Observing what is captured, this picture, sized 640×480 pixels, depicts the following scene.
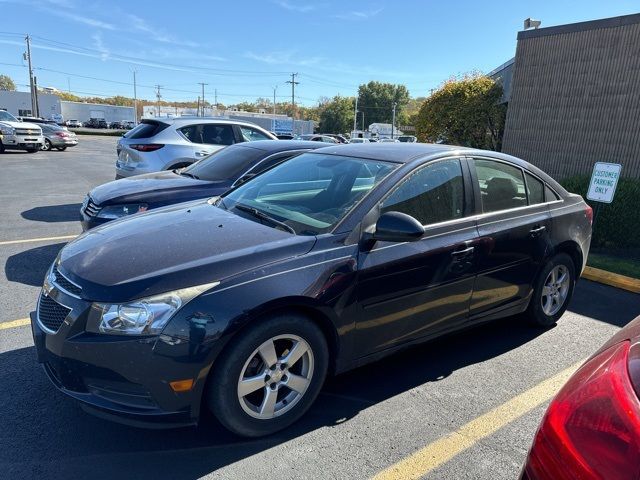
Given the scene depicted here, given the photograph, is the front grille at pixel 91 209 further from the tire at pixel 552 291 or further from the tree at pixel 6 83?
the tree at pixel 6 83

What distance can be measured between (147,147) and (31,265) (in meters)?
3.06

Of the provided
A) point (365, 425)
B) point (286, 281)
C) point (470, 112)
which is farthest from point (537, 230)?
point (470, 112)

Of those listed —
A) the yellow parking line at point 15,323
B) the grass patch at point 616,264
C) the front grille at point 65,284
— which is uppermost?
the front grille at point 65,284

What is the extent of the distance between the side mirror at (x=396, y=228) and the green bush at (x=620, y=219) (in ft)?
18.1

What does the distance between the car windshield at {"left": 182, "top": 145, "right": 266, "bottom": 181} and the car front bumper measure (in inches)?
146

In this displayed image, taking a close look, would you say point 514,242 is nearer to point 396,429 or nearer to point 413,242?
point 413,242

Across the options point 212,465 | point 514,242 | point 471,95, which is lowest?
point 212,465

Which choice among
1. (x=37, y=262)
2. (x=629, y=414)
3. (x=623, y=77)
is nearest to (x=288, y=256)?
(x=629, y=414)

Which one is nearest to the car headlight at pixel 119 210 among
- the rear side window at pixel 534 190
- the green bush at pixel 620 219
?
the rear side window at pixel 534 190

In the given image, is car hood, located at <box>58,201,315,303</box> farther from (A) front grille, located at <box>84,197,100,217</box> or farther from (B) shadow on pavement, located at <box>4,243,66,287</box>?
(B) shadow on pavement, located at <box>4,243,66,287</box>

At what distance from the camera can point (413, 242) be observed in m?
3.16

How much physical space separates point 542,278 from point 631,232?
169 inches

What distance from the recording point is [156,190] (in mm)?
5531

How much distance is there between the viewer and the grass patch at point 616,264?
6.12 meters
